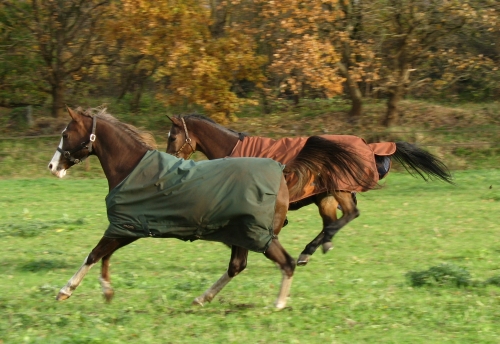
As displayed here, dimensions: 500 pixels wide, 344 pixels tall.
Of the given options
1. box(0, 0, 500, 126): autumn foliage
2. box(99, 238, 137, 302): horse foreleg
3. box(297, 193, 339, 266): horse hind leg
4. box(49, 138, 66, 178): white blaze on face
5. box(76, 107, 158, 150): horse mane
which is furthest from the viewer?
box(0, 0, 500, 126): autumn foliage

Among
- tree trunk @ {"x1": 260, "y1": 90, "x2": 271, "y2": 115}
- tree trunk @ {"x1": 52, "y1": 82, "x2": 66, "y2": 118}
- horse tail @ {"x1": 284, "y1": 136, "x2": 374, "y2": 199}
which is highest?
horse tail @ {"x1": 284, "y1": 136, "x2": 374, "y2": 199}

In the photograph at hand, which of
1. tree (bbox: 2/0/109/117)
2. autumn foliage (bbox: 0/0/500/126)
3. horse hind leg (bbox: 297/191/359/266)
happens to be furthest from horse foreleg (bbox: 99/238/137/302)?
tree (bbox: 2/0/109/117)

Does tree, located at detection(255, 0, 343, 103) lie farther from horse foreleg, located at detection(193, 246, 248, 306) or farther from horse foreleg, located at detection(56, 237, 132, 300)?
horse foreleg, located at detection(56, 237, 132, 300)

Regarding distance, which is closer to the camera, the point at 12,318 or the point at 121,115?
the point at 12,318

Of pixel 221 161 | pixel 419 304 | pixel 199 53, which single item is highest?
pixel 221 161

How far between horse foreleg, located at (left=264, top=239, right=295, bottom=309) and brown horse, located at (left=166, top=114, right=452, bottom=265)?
1.17m

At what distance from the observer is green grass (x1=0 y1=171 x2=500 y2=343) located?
5191 millimetres

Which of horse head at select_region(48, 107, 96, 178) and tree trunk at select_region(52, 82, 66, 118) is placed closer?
horse head at select_region(48, 107, 96, 178)

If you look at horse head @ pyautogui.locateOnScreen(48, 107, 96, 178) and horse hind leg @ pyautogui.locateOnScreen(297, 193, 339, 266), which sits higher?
horse head @ pyautogui.locateOnScreen(48, 107, 96, 178)

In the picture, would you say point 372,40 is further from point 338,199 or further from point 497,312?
point 497,312

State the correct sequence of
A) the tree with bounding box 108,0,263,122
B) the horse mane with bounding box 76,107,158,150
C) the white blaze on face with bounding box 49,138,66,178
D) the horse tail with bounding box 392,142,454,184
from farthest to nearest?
the tree with bounding box 108,0,263,122 → the horse tail with bounding box 392,142,454,184 → the white blaze on face with bounding box 49,138,66,178 → the horse mane with bounding box 76,107,158,150

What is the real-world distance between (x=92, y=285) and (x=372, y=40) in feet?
49.3

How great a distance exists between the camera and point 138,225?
18.8ft

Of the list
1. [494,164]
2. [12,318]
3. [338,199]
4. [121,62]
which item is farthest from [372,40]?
[12,318]
